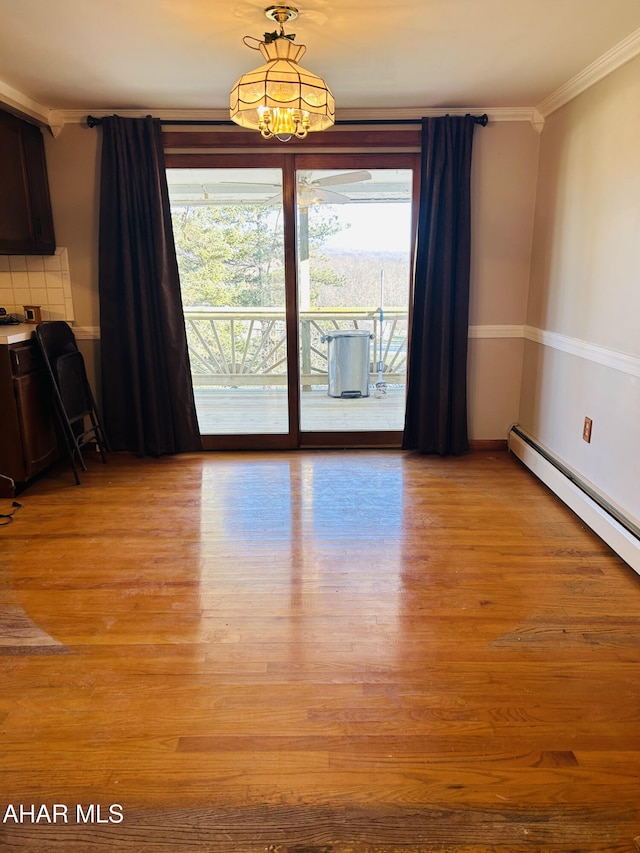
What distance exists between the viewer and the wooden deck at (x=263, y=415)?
4.31 m

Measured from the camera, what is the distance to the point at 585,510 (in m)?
2.98

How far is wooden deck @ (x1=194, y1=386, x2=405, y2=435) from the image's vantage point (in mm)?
4309

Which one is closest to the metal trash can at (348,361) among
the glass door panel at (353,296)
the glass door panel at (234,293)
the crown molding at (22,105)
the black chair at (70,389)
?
the glass door panel at (353,296)

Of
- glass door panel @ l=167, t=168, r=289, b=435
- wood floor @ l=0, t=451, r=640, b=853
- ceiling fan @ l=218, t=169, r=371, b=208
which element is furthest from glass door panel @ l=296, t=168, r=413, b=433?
wood floor @ l=0, t=451, r=640, b=853

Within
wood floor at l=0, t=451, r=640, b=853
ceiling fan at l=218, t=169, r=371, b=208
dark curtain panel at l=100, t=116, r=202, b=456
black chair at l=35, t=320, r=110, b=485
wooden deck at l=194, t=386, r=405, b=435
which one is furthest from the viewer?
wooden deck at l=194, t=386, r=405, b=435

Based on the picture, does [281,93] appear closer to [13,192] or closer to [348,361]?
[13,192]

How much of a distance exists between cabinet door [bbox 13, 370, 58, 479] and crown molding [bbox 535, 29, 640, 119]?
351cm

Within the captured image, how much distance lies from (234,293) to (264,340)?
40cm

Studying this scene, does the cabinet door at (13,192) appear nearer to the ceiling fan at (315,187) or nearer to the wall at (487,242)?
the wall at (487,242)

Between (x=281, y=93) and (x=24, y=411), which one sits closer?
(x=281, y=93)

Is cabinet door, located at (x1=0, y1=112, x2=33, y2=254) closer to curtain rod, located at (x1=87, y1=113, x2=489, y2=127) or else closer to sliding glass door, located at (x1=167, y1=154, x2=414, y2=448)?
curtain rod, located at (x1=87, y1=113, x2=489, y2=127)

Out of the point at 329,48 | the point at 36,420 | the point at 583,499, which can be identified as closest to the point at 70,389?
the point at 36,420

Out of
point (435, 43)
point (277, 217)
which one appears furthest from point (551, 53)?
point (277, 217)

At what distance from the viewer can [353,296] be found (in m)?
4.16
